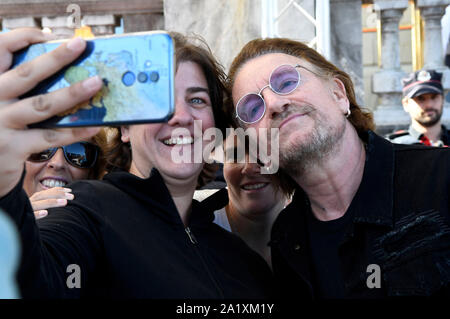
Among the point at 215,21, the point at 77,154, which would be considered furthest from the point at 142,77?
the point at 215,21

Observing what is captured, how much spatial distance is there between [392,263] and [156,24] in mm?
4101

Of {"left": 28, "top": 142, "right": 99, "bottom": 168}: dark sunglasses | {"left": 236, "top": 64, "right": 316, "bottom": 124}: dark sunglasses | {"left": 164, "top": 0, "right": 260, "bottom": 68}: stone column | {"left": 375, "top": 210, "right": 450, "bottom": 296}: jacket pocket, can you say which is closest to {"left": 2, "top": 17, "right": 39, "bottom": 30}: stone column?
{"left": 164, "top": 0, "right": 260, "bottom": 68}: stone column

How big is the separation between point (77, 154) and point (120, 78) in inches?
47.2

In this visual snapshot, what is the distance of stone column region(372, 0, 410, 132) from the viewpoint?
15.7ft

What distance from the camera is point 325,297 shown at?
1579 mm

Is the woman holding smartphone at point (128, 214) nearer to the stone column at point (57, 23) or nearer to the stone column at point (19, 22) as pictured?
the stone column at point (57, 23)

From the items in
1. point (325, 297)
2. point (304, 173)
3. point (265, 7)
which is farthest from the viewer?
point (265, 7)

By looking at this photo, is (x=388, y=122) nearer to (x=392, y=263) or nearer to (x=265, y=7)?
(x=265, y=7)

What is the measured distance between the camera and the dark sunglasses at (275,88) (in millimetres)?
1790

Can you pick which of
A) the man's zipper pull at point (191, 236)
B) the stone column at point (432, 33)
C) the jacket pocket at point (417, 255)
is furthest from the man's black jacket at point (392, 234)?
the stone column at point (432, 33)

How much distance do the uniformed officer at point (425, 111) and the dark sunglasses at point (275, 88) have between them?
8.30ft

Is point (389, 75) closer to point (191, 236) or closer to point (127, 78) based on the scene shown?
point (191, 236)

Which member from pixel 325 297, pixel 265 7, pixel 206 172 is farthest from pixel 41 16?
pixel 325 297

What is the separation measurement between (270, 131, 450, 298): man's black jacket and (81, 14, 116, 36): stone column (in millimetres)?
3791
